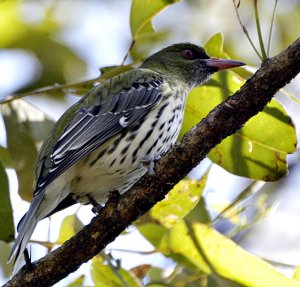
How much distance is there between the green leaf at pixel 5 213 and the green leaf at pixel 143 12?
119 cm

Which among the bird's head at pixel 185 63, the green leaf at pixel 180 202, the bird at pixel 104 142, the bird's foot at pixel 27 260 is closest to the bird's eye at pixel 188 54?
the bird's head at pixel 185 63

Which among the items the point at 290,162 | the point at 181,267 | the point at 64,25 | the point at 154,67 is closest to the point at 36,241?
the point at 181,267

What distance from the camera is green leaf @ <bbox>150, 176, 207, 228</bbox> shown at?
442cm

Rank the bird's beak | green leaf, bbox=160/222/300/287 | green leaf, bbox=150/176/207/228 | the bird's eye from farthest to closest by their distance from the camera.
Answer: the bird's eye, the bird's beak, green leaf, bbox=150/176/207/228, green leaf, bbox=160/222/300/287

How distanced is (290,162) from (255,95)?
3138mm

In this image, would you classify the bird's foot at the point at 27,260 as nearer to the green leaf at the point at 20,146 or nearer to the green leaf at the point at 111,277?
the green leaf at the point at 111,277

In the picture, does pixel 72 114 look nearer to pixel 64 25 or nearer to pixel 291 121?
pixel 64 25

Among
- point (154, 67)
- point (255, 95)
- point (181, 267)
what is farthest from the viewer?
point (154, 67)

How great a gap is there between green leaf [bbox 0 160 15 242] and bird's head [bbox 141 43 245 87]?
1.65 meters

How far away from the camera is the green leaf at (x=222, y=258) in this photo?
146 inches

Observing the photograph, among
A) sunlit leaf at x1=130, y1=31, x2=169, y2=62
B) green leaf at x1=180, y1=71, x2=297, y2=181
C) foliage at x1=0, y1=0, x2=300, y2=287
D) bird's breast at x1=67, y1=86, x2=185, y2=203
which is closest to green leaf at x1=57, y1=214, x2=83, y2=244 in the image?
foliage at x1=0, y1=0, x2=300, y2=287

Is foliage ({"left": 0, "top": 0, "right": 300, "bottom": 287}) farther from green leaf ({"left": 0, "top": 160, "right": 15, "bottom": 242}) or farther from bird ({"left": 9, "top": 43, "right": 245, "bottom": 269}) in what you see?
bird ({"left": 9, "top": 43, "right": 245, "bottom": 269})

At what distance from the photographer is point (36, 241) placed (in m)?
4.29

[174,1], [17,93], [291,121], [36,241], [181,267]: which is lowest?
[181,267]
